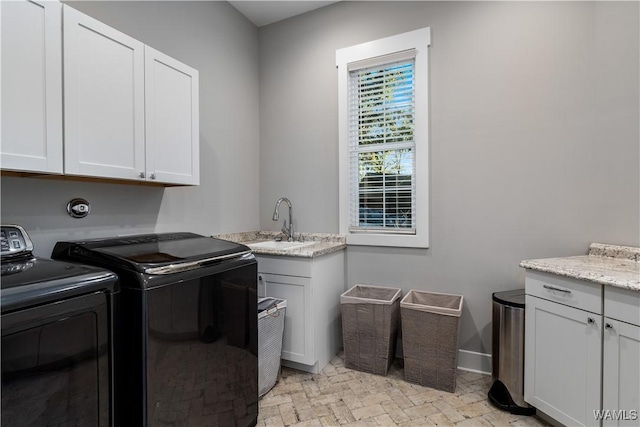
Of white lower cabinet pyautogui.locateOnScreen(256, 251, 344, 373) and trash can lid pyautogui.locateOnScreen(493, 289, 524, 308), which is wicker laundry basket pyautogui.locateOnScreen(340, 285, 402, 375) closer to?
white lower cabinet pyautogui.locateOnScreen(256, 251, 344, 373)

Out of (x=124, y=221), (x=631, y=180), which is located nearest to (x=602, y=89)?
(x=631, y=180)

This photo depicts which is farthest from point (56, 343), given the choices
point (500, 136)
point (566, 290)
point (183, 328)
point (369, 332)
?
point (500, 136)

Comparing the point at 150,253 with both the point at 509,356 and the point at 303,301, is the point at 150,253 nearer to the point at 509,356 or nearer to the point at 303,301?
the point at 303,301

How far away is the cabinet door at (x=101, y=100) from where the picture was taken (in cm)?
140

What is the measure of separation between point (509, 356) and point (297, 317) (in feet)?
4.55

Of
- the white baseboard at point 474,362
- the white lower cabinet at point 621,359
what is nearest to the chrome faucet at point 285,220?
the white baseboard at point 474,362

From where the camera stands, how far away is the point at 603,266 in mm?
1642

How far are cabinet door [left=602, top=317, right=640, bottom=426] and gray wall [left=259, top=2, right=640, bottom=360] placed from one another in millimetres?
852

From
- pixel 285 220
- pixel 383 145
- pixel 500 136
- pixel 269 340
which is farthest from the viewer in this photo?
pixel 285 220

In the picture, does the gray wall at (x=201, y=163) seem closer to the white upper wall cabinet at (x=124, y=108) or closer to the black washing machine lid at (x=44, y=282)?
the white upper wall cabinet at (x=124, y=108)

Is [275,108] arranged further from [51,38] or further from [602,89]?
[602,89]

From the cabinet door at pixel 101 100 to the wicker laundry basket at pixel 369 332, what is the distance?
5.58ft

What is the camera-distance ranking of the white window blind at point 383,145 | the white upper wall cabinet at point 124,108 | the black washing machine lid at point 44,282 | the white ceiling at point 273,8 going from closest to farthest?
the black washing machine lid at point 44,282 → the white upper wall cabinet at point 124,108 → the white window blind at point 383,145 → the white ceiling at point 273,8

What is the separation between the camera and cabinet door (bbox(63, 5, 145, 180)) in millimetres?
1399
